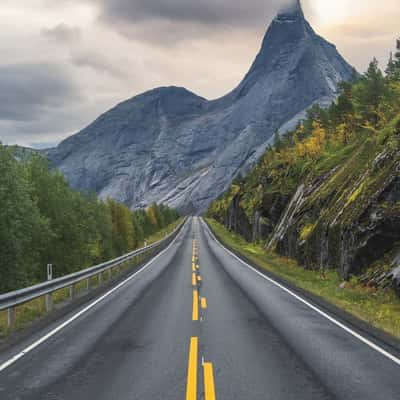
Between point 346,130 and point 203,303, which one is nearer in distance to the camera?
point 203,303

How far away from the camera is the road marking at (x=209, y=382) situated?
18.3 feet

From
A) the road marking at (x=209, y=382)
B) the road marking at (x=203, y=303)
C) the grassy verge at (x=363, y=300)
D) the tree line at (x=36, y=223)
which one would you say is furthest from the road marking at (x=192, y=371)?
the tree line at (x=36, y=223)

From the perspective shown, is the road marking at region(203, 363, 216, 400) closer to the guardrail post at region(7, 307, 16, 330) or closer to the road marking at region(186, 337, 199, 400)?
the road marking at region(186, 337, 199, 400)

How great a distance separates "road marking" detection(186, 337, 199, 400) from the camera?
5.65 metres

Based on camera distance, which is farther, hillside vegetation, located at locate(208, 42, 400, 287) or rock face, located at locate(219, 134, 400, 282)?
hillside vegetation, located at locate(208, 42, 400, 287)

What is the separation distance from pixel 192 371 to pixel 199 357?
0.77 metres

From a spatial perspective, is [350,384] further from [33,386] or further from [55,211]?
[55,211]

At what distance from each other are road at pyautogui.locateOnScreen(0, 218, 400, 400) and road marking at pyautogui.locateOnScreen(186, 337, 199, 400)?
0.02 m

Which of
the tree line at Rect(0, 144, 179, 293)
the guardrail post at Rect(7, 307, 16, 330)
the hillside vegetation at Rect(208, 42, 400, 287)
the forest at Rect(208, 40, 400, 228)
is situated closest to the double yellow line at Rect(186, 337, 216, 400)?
the guardrail post at Rect(7, 307, 16, 330)

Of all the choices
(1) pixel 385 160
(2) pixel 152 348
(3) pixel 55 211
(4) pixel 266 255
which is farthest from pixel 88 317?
(4) pixel 266 255

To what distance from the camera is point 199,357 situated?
7.31 meters

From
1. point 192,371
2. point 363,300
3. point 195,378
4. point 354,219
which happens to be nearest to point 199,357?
point 192,371

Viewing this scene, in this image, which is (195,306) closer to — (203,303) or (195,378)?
(203,303)

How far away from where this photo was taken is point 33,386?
239 inches
